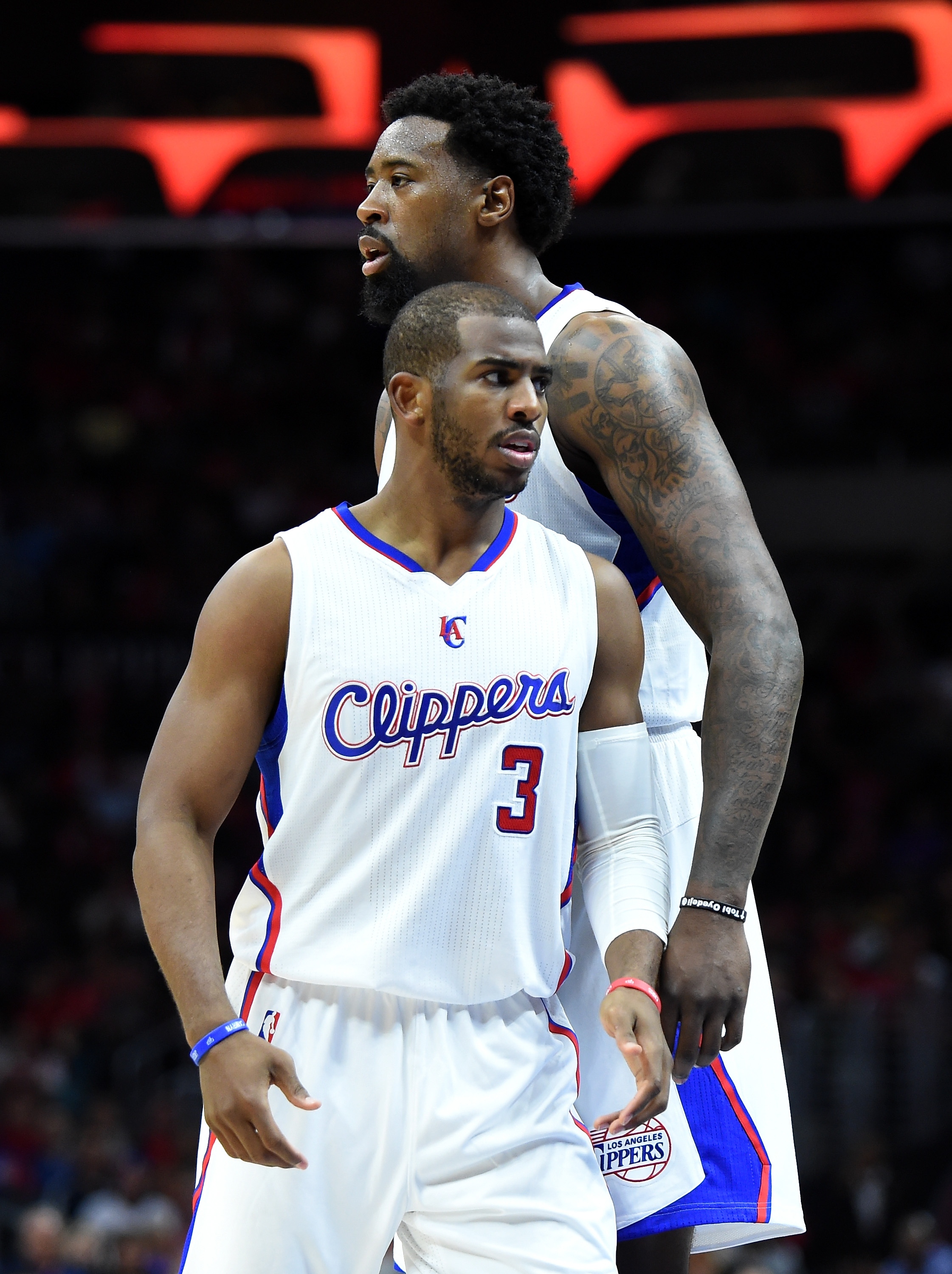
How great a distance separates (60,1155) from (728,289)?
33.4ft

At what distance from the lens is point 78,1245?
8.82 m

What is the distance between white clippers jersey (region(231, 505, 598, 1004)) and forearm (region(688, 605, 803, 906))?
0.74 feet

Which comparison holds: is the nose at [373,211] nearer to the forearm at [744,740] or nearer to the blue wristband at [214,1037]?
the forearm at [744,740]

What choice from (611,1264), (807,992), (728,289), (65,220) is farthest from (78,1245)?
(728,289)

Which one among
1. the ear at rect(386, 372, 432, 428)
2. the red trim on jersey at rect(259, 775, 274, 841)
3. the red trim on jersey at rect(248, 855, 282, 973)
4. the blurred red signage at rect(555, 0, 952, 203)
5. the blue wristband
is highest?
the blurred red signage at rect(555, 0, 952, 203)

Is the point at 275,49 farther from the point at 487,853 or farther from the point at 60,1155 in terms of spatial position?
the point at 487,853

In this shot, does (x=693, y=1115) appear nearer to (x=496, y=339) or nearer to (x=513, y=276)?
(x=496, y=339)

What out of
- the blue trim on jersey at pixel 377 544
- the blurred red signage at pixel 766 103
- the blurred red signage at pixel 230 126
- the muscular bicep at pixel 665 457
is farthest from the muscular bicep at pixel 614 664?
the blurred red signage at pixel 230 126

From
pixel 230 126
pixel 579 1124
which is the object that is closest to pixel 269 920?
pixel 579 1124

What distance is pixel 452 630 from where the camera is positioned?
8.57 ft

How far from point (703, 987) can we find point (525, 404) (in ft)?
3.03

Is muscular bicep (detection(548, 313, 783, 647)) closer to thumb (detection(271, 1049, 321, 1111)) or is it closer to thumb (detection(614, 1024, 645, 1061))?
thumb (detection(614, 1024, 645, 1061))

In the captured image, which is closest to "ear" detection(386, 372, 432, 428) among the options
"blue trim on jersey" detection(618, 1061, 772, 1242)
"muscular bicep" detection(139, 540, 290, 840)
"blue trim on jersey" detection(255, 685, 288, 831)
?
"muscular bicep" detection(139, 540, 290, 840)

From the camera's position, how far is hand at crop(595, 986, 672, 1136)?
2.41 metres
